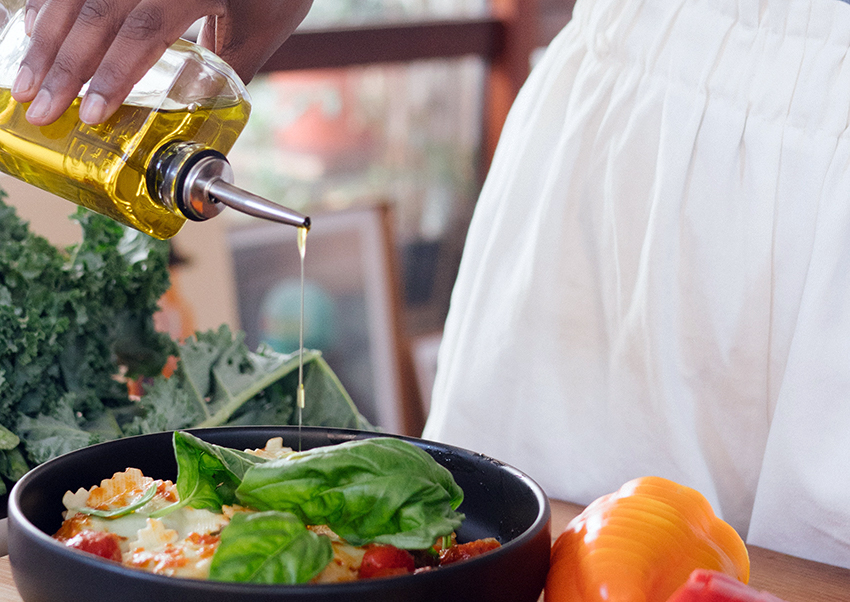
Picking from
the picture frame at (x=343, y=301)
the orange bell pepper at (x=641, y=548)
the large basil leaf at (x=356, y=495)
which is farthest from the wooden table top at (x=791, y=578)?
the picture frame at (x=343, y=301)

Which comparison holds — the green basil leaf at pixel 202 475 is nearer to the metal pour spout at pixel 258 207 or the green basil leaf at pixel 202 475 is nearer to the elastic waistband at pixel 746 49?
the metal pour spout at pixel 258 207

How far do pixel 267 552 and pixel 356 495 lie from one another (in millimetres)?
66

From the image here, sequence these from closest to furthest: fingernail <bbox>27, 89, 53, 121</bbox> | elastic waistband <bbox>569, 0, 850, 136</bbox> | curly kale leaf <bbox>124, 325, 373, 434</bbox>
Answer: fingernail <bbox>27, 89, 53, 121</bbox>
elastic waistband <bbox>569, 0, 850, 136</bbox>
curly kale leaf <bbox>124, 325, 373, 434</bbox>

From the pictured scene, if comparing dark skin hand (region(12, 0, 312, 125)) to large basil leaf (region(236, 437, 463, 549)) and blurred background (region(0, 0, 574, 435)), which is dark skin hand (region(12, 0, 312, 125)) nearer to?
large basil leaf (region(236, 437, 463, 549))

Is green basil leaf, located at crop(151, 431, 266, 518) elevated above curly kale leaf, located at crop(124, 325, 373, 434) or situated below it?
above

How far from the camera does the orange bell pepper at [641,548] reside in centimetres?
51

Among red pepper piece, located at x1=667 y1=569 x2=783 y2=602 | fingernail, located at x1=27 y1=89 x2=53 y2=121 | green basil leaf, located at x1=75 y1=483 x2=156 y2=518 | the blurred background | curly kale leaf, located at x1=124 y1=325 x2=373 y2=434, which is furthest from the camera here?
the blurred background

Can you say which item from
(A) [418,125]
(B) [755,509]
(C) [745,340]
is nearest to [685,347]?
(C) [745,340]

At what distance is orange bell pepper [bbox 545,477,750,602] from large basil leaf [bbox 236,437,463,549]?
0.28ft

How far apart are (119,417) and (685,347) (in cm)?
64

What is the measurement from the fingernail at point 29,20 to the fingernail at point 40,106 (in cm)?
8

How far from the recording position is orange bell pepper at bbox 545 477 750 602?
51 cm

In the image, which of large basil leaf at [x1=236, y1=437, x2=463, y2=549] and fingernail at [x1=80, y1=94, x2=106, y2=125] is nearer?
large basil leaf at [x1=236, y1=437, x2=463, y2=549]

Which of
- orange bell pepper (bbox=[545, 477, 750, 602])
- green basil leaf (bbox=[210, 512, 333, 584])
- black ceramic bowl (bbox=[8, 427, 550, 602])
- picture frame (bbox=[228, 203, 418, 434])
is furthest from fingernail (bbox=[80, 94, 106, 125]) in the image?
picture frame (bbox=[228, 203, 418, 434])
